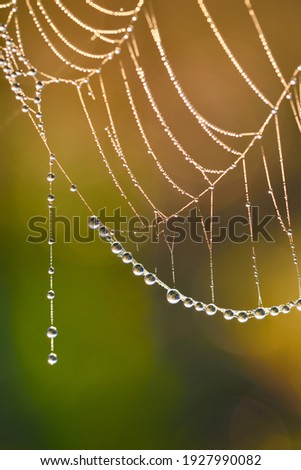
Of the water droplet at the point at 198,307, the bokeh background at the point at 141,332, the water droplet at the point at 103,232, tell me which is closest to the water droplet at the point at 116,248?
the water droplet at the point at 103,232

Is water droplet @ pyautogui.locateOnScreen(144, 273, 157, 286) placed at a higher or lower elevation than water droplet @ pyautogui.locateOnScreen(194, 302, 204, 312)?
higher

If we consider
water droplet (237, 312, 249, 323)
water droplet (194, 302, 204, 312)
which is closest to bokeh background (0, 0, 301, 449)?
water droplet (194, 302, 204, 312)

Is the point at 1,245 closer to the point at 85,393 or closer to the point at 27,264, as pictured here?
the point at 27,264

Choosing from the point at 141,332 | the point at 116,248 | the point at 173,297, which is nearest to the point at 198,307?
the point at 173,297

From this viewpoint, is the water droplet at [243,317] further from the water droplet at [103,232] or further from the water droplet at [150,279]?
the water droplet at [103,232]

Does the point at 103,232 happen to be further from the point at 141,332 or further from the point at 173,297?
the point at 141,332

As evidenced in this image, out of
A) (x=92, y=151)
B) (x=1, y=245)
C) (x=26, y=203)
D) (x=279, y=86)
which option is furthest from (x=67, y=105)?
(x=279, y=86)

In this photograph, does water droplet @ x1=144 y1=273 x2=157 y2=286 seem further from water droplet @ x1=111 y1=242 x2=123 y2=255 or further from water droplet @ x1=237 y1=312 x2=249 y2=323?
water droplet @ x1=237 y1=312 x2=249 y2=323

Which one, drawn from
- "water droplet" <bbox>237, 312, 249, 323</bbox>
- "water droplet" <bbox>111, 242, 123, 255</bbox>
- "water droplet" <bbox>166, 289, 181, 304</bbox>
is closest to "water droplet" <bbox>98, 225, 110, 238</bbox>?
"water droplet" <bbox>111, 242, 123, 255</bbox>

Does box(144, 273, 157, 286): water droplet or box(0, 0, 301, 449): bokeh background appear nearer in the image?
box(144, 273, 157, 286): water droplet
